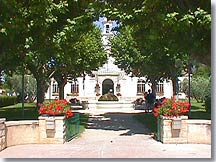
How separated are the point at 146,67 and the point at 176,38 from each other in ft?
44.3

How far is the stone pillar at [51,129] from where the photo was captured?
12.7 m

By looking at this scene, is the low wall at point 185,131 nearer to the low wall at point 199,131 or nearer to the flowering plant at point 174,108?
the low wall at point 199,131

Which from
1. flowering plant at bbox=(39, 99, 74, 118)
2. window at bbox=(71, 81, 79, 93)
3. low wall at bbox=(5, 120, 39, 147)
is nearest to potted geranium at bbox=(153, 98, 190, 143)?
flowering plant at bbox=(39, 99, 74, 118)

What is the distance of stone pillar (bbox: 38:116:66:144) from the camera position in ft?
41.6

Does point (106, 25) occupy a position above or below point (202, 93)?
above

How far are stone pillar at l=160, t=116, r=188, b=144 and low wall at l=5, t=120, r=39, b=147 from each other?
4.28 metres

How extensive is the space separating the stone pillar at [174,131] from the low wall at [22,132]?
4283 mm

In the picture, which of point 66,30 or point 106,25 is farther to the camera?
point 106,25

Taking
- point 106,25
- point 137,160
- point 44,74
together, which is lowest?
point 137,160

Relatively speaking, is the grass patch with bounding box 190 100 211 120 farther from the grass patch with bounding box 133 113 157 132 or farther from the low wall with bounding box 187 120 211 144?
the low wall with bounding box 187 120 211 144

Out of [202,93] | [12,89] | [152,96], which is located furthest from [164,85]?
[152,96]

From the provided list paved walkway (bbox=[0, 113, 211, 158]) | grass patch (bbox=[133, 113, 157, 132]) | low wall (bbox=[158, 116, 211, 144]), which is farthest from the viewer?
grass patch (bbox=[133, 113, 157, 132])

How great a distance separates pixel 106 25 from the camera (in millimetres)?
76812

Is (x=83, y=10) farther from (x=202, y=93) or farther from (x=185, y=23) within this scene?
(x=202, y=93)
